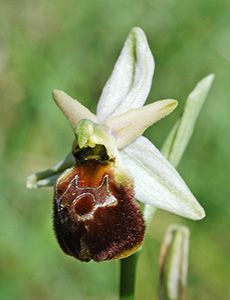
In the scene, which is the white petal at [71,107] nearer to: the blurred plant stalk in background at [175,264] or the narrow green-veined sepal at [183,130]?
the narrow green-veined sepal at [183,130]

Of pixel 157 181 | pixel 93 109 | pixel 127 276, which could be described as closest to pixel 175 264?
pixel 127 276

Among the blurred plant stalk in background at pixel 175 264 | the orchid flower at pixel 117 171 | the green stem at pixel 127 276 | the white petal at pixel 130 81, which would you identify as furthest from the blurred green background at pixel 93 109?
the white petal at pixel 130 81

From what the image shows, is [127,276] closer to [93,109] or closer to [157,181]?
[157,181]

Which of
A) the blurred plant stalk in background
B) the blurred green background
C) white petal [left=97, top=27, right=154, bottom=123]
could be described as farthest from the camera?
the blurred green background

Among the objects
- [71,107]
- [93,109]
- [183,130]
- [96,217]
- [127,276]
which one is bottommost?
[93,109]

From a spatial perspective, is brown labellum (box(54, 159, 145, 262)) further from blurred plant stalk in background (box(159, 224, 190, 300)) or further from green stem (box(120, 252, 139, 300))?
blurred plant stalk in background (box(159, 224, 190, 300))

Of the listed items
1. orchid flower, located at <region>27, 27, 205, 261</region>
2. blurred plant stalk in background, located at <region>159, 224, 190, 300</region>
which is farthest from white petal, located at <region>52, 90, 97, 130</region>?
blurred plant stalk in background, located at <region>159, 224, 190, 300</region>

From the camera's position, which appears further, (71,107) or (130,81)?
(130,81)

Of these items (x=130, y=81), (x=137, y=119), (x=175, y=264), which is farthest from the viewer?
(x=175, y=264)
